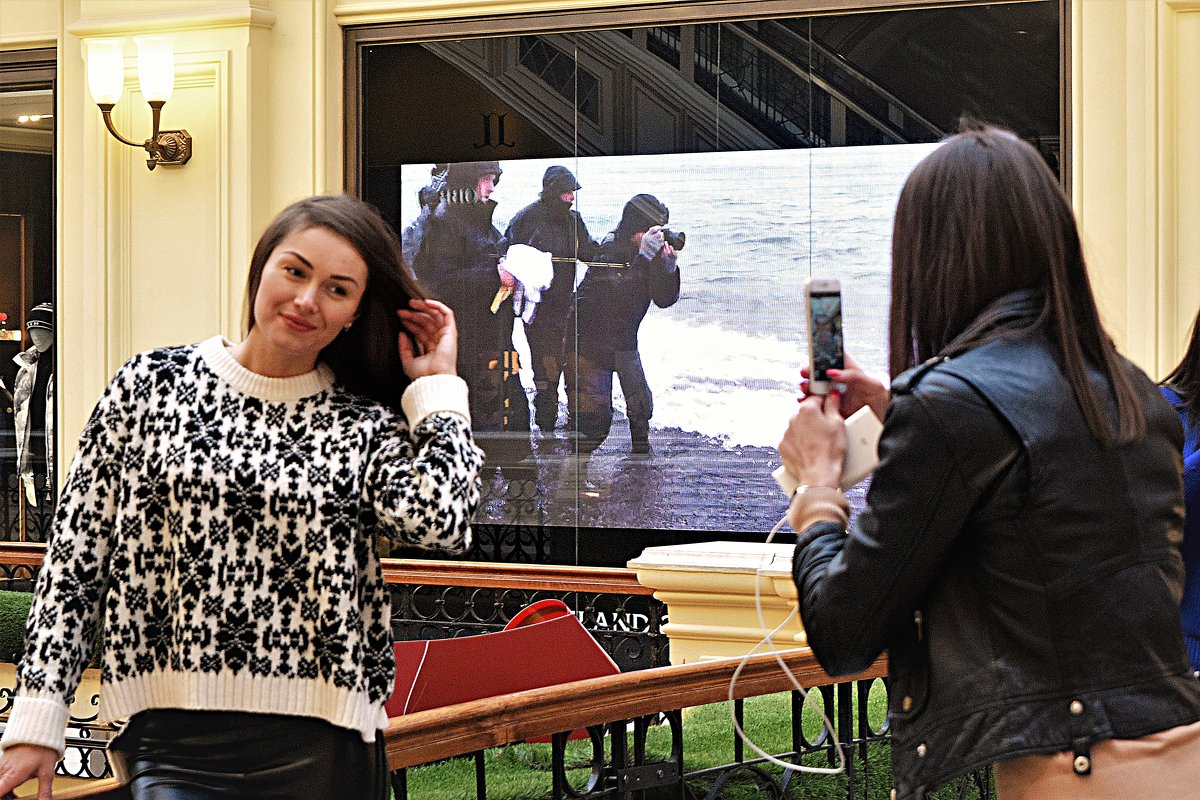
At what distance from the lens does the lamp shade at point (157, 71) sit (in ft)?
22.5

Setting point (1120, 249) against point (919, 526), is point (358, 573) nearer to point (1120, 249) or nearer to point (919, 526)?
point (919, 526)

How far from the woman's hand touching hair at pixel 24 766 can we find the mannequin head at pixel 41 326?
19.7ft

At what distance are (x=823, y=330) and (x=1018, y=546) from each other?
414 mm

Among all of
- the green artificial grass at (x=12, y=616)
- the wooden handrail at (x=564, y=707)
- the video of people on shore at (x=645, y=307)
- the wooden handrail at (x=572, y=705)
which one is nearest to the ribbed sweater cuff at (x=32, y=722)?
the wooden handrail at (x=564, y=707)

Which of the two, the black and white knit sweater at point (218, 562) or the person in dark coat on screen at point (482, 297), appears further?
the person in dark coat on screen at point (482, 297)

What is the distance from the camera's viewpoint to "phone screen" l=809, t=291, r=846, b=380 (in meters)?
1.90

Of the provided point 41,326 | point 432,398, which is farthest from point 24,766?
point 41,326

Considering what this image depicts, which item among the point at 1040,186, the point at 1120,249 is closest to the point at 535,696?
the point at 1040,186

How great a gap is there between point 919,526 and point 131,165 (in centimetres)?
622

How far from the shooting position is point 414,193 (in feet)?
23.6

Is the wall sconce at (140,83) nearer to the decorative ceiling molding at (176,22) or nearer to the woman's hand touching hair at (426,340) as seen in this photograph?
the decorative ceiling molding at (176,22)

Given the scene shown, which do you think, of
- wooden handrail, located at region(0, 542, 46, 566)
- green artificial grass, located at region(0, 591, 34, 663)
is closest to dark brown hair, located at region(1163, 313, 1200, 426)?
green artificial grass, located at region(0, 591, 34, 663)

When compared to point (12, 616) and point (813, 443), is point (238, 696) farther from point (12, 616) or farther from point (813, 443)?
point (12, 616)

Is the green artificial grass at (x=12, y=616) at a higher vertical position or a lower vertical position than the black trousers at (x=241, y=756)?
lower
